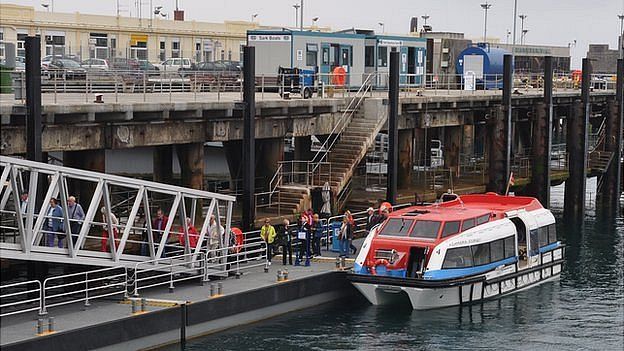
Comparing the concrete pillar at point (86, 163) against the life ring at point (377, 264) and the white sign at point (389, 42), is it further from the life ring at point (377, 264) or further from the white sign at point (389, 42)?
the white sign at point (389, 42)

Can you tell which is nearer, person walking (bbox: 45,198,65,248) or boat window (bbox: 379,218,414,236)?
person walking (bbox: 45,198,65,248)

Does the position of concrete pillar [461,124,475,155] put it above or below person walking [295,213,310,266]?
above

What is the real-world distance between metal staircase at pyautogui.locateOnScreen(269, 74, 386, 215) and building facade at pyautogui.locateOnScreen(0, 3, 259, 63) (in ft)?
131

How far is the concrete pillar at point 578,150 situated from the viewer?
55656mm

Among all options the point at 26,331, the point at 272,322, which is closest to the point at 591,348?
the point at 272,322

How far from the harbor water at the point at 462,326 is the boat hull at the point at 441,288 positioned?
0.24 metres

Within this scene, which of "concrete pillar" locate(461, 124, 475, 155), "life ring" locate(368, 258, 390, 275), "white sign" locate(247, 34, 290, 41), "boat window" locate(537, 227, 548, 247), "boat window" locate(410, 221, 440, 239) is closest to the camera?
"life ring" locate(368, 258, 390, 275)

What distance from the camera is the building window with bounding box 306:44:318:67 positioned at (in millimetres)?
53312

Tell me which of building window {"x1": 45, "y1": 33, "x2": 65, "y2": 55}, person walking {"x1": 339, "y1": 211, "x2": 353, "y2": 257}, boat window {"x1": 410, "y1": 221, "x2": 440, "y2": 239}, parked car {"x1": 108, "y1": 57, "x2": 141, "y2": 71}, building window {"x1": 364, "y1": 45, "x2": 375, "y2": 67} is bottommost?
person walking {"x1": 339, "y1": 211, "x2": 353, "y2": 257}

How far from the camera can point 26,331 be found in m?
24.1

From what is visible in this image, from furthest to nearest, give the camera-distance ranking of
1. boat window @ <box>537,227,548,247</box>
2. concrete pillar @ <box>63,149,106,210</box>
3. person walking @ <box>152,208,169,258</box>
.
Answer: boat window @ <box>537,227,548,247</box> < concrete pillar @ <box>63,149,106,210</box> < person walking @ <box>152,208,169,258</box>

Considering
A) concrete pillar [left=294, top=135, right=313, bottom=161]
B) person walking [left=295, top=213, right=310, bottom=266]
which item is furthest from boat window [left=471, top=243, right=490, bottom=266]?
concrete pillar [left=294, top=135, right=313, bottom=161]

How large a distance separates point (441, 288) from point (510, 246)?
4.02 meters

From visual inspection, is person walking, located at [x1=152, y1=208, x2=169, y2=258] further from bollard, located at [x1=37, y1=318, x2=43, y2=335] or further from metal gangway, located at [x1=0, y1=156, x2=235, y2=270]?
bollard, located at [x1=37, y1=318, x2=43, y2=335]
